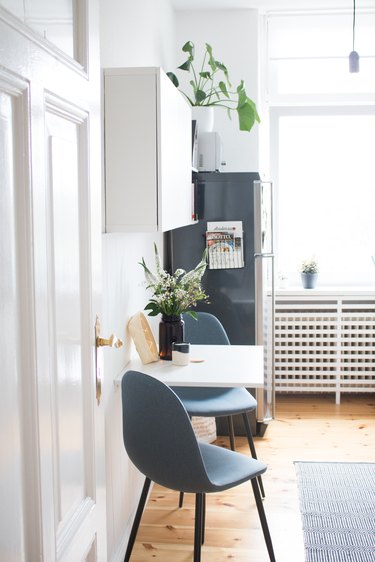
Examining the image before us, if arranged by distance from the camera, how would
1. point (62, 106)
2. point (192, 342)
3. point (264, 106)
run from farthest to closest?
point (264, 106) < point (192, 342) < point (62, 106)

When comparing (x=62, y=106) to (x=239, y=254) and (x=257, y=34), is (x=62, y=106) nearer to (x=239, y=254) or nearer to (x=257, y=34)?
(x=239, y=254)

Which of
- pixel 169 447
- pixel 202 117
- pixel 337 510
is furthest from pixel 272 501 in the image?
pixel 202 117

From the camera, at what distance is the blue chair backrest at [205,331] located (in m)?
4.10

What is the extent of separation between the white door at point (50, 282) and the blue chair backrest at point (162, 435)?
86 centimetres

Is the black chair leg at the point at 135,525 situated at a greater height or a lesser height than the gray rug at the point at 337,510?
greater

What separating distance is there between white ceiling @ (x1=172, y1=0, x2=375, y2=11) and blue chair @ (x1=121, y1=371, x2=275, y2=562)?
119 inches

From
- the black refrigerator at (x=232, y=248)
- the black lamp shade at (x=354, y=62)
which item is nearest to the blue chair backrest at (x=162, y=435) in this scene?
the black refrigerator at (x=232, y=248)

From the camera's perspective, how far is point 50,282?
139 centimetres

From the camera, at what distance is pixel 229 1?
4.91 meters

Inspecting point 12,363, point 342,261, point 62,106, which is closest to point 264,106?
point 342,261

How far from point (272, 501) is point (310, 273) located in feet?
6.91

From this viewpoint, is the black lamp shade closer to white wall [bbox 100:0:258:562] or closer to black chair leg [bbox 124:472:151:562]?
white wall [bbox 100:0:258:562]

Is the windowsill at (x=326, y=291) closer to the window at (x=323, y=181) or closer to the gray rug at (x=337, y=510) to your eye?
the window at (x=323, y=181)

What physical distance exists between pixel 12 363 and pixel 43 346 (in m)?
0.13
